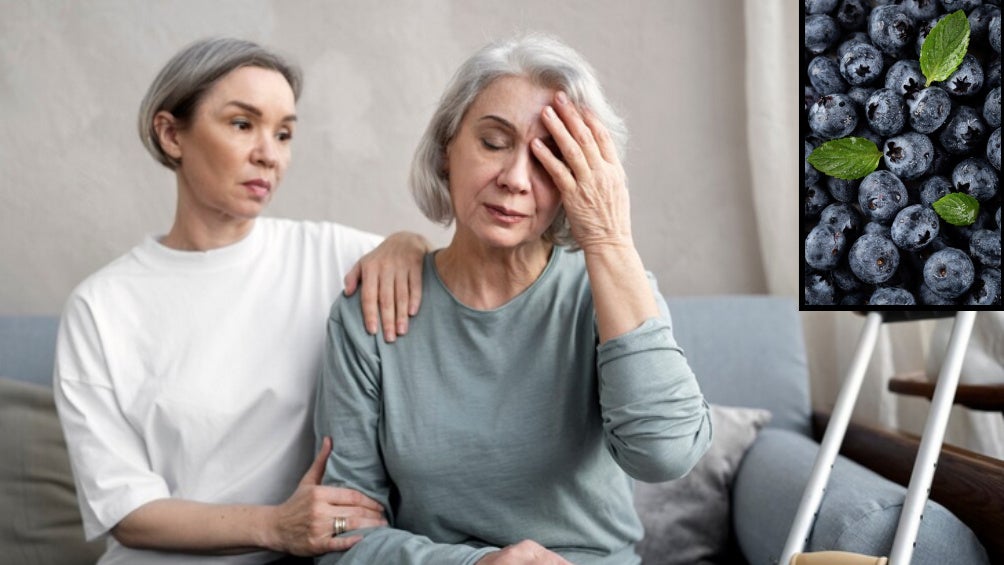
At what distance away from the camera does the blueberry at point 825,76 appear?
0.87m

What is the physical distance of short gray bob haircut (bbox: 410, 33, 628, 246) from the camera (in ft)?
3.96

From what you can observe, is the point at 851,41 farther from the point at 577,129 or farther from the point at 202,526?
the point at 202,526

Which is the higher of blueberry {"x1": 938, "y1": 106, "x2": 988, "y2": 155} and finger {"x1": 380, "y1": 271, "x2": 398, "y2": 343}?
blueberry {"x1": 938, "y1": 106, "x2": 988, "y2": 155}

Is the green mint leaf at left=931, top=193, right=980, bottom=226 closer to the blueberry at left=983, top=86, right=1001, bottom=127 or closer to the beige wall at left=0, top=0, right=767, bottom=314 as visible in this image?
the blueberry at left=983, top=86, right=1001, bottom=127

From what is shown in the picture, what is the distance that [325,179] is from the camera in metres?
2.22

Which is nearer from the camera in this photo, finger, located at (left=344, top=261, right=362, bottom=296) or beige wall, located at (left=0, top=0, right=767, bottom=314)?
finger, located at (left=344, top=261, right=362, bottom=296)

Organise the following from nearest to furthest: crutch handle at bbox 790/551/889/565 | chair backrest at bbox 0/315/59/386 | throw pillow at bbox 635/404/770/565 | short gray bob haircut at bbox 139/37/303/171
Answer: crutch handle at bbox 790/551/889/565, short gray bob haircut at bbox 139/37/303/171, throw pillow at bbox 635/404/770/565, chair backrest at bbox 0/315/59/386

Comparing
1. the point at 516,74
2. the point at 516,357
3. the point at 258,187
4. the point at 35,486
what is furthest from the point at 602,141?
the point at 35,486

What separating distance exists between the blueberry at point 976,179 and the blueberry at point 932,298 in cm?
9

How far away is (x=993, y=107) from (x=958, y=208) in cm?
9

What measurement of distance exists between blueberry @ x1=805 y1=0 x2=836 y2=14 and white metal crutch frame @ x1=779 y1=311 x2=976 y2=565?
48cm

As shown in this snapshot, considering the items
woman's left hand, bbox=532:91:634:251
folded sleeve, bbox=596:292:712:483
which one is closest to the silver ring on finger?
folded sleeve, bbox=596:292:712:483

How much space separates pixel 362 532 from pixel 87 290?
2.08 feet

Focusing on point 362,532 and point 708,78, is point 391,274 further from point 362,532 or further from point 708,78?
point 708,78
